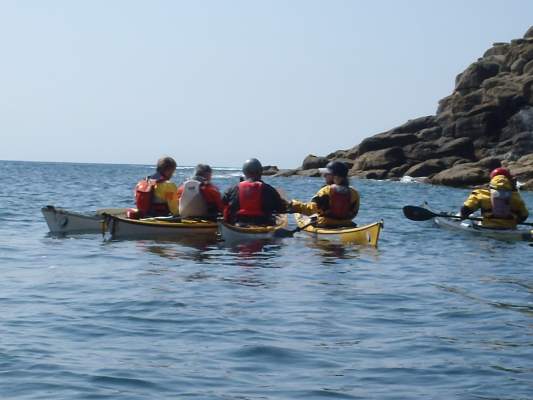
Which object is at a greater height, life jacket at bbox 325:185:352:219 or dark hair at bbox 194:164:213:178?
dark hair at bbox 194:164:213:178

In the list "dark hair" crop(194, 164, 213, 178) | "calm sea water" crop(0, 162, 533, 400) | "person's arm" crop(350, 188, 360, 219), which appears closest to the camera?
"calm sea water" crop(0, 162, 533, 400)

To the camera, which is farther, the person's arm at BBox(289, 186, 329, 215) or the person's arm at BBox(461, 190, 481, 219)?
the person's arm at BBox(461, 190, 481, 219)

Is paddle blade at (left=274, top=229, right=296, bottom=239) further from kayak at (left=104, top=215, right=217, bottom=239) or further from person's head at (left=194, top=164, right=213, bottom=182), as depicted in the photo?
person's head at (left=194, top=164, right=213, bottom=182)

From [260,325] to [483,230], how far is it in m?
11.1

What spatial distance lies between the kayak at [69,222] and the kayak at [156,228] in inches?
47.3

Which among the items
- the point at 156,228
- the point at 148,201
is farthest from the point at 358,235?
the point at 148,201

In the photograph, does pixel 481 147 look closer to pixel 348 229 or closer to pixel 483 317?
pixel 348 229

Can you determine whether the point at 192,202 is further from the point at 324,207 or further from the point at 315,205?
the point at 324,207

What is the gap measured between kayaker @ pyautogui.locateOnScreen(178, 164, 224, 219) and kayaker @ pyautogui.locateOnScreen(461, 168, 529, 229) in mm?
5189

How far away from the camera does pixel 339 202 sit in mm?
17562

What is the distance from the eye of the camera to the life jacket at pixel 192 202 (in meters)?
17.7

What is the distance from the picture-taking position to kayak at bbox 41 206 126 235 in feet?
61.1

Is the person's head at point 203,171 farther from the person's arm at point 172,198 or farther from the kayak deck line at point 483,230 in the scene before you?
the kayak deck line at point 483,230

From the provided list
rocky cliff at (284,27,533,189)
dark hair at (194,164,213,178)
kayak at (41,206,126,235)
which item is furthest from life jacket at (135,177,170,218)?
rocky cliff at (284,27,533,189)
